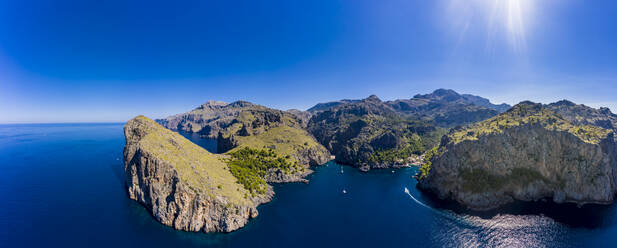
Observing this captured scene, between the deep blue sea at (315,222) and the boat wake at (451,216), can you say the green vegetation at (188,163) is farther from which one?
the boat wake at (451,216)

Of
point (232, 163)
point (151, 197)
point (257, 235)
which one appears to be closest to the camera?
point (257, 235)

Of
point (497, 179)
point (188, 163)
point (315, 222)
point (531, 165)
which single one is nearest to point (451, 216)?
point (497, 179)

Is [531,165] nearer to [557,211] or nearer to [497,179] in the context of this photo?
[497,179]

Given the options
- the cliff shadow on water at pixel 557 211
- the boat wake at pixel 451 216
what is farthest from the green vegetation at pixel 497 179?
the boat wake at pixel 451 216

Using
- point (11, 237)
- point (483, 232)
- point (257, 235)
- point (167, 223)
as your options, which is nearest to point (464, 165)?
point (483, 232)

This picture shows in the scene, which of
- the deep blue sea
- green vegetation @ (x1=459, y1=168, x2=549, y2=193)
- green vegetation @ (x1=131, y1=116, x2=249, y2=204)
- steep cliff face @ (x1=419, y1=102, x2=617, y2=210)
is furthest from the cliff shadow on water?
green vegetation @ (x1=131, y1=116, x2=249, y2=204)

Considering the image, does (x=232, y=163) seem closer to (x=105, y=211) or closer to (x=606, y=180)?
(x=105, y=211)
